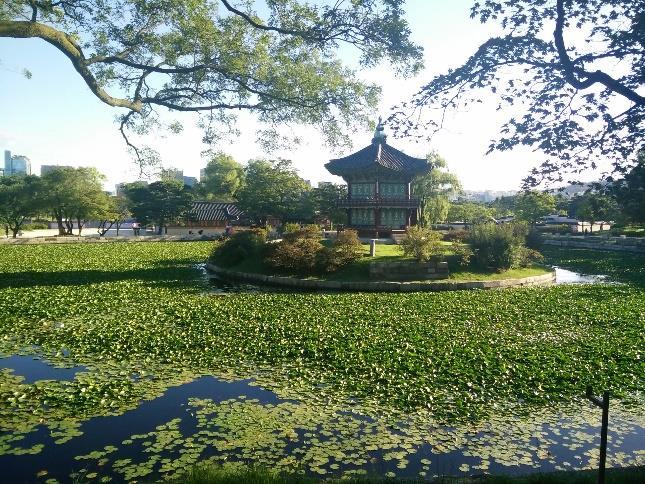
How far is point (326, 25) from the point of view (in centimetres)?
887

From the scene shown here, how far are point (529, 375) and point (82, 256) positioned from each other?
1002 inches

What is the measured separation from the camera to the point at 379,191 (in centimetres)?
3553

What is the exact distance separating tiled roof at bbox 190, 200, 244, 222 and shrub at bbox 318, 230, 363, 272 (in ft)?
119

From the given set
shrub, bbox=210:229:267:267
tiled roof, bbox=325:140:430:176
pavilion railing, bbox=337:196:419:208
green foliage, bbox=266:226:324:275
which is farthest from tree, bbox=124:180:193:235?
green foliage, bbox=266:226:324:275

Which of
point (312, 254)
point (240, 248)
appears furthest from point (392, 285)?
point (240, 248)

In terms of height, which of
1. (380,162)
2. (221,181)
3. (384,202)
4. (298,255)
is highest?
(221,181)

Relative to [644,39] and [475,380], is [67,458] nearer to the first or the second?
[475,380]

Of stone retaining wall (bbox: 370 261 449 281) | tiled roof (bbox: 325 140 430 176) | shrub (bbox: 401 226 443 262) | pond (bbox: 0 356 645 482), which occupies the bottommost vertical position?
pond (bbox: 0 356 645 482)

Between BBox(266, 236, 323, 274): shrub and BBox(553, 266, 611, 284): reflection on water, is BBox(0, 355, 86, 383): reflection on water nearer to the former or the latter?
BBox(266, 236, 323, 274): shrub

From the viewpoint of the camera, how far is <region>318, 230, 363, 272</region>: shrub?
19.1 metres

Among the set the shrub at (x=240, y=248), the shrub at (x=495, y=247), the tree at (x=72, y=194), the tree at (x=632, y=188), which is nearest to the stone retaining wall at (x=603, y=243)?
the shrub at (x=495, y=247)

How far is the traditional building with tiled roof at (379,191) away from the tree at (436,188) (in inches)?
430

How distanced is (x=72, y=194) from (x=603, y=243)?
153ft

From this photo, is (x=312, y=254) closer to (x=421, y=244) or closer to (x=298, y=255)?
(x=298, y=255)
